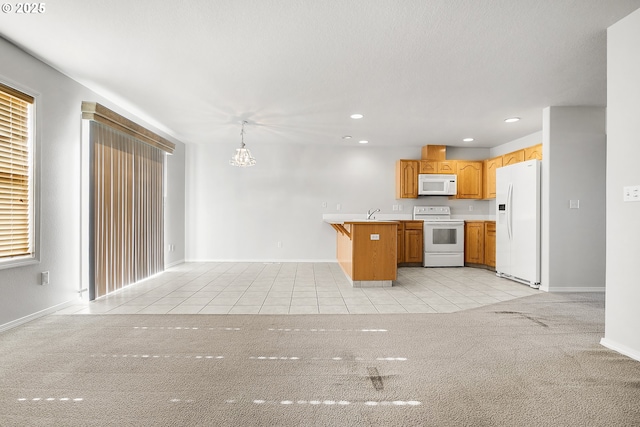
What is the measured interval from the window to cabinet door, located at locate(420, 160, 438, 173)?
609 cm

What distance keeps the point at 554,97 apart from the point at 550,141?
0.61 m

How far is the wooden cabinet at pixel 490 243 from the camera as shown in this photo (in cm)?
618

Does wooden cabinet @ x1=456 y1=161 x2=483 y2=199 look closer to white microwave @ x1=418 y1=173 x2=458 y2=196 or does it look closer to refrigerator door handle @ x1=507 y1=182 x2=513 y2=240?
white microwave @ x1=418 y1=173 x2=458 y2=196

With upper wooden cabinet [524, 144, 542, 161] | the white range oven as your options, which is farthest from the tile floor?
upper wooden cabinet [524, 144, 542, 161]

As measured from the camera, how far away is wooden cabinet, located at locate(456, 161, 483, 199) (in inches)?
270

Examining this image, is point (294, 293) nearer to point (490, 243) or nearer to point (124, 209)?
point (124, 209)

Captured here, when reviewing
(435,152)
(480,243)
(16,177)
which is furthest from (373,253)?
(16,177)

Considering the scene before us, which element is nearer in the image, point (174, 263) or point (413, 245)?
point (174, 263)

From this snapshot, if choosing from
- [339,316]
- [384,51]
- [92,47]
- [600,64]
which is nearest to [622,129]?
[600,64]

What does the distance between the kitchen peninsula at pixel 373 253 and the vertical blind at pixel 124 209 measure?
3.15 m

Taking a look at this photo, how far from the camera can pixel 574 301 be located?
3.90 meters

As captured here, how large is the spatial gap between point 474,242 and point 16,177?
22.7 ft

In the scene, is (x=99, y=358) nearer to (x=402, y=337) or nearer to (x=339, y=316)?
(x=339, y=316)

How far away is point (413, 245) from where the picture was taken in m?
6.72
